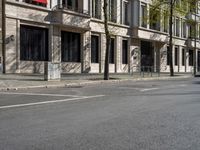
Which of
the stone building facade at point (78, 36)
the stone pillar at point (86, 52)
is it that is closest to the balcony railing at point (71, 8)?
the stone building facade at point (78, 36)

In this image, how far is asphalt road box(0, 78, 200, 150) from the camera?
7.41m

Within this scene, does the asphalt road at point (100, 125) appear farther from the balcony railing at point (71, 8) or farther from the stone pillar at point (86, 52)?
the stone pillar at point (86, 52)

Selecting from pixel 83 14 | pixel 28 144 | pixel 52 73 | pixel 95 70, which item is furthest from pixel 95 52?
pixel 28 144

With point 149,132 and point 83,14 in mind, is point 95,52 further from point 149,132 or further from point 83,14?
point 149,132

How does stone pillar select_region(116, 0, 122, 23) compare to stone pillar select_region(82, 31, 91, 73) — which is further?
stone pillar select_region(116, 0, 122, 23)

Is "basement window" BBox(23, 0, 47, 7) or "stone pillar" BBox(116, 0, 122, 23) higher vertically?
"stone pillar" BBox(116, 0, 122, 23)

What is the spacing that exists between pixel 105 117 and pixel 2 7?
73.4 feet

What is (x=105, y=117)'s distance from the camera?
35.2 ft

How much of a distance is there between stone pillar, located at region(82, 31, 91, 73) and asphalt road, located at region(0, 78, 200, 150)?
25.5 m

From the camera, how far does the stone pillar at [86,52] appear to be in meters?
39.8

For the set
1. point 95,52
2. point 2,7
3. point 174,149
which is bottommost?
point 174,149

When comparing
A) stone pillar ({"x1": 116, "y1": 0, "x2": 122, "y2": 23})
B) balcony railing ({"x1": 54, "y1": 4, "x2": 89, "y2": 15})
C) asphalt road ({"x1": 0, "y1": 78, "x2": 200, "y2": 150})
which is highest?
stone pillar ({"x1": 116, "y1": 0, "x2": 122, "y2": 23})

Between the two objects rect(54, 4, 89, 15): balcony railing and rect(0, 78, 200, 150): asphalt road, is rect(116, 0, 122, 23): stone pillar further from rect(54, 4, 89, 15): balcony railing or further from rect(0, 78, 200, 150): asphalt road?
rect(0, 78, 200, 150): asphalt road

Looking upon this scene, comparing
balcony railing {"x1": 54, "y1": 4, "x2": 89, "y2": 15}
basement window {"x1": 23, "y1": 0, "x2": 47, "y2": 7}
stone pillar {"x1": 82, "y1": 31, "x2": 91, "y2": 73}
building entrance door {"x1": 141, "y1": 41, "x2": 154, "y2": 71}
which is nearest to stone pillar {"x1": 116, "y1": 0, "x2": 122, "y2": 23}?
stone pillar {"x1": 82, "y1": 31, "x2": 91, "y2": 73}
